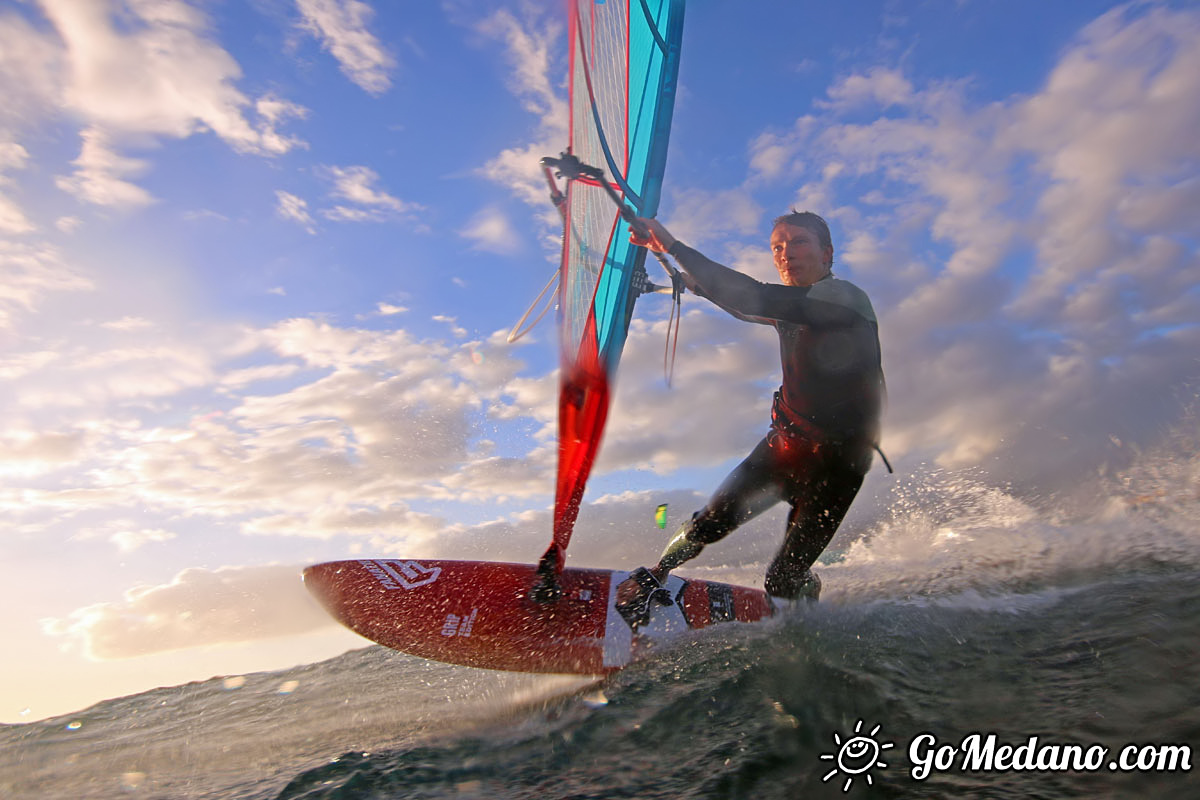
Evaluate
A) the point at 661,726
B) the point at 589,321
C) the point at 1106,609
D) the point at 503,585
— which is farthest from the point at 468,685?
the point at 1106,609

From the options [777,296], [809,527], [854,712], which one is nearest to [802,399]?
[777,296]

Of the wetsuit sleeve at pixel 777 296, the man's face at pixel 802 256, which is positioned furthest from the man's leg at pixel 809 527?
the man's face at pixel 802 256

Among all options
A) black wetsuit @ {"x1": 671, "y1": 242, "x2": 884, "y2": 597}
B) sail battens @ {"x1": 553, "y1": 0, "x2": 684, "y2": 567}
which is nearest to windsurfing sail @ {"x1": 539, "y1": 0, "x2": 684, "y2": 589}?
sail battens @ {"x1": 553, "y1": 0, "x2": 684, "y2": 567}

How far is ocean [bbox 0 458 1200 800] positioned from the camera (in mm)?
1981

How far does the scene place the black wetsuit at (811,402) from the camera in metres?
3.40

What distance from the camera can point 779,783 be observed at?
2.01 meters

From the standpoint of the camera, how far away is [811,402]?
142 inches

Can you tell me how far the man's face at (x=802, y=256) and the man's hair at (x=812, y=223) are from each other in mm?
30

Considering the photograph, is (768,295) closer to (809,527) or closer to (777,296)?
(777,296)

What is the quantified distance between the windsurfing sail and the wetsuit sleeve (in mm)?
654

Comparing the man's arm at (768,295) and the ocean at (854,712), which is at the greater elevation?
the man's arm at (768,295)

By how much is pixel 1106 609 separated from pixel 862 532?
3596mm

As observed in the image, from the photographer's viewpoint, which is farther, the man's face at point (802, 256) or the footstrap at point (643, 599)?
the footstrap at point (643, 599)

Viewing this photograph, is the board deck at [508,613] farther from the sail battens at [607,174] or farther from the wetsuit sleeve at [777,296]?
the wetsuit sleeve at [777,296]
